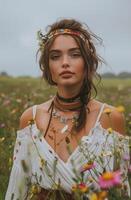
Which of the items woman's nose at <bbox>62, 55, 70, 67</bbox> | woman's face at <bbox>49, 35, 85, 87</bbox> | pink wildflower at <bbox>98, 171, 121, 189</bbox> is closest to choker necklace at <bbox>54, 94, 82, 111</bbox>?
woman's face at <bbox>49, 35, 85, 87</bbox>

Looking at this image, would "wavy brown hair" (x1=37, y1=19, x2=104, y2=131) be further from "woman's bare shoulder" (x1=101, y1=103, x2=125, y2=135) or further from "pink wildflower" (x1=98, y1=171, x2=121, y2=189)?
"pink wildflower" (x1=98, y1=171, x2=121, y2=189)

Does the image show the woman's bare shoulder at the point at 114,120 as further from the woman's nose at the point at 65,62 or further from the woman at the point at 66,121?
the woman's nose at the point at 65,62

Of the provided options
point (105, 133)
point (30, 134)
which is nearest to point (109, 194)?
point (105, 133)

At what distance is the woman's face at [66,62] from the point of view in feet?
12.3

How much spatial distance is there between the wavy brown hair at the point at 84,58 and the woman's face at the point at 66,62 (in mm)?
47

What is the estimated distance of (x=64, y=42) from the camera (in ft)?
12.9

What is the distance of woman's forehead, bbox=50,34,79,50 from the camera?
3.91 m

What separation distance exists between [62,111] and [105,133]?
36 centimetres

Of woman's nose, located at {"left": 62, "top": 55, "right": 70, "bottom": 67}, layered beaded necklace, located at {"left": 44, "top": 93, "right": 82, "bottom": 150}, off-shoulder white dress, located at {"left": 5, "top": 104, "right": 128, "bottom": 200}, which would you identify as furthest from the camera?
layered beaded necklace, located at {"left": 44, "top": 93, "right": 82, "bottom": 150}

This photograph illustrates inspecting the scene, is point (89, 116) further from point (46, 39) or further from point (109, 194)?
point (109, 194)

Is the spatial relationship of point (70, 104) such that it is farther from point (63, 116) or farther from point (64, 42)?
point (64, 42)

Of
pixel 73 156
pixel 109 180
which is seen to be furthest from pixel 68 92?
pixel 109 180

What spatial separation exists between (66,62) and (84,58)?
18 centimetres

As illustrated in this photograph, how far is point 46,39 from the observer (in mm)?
4191
